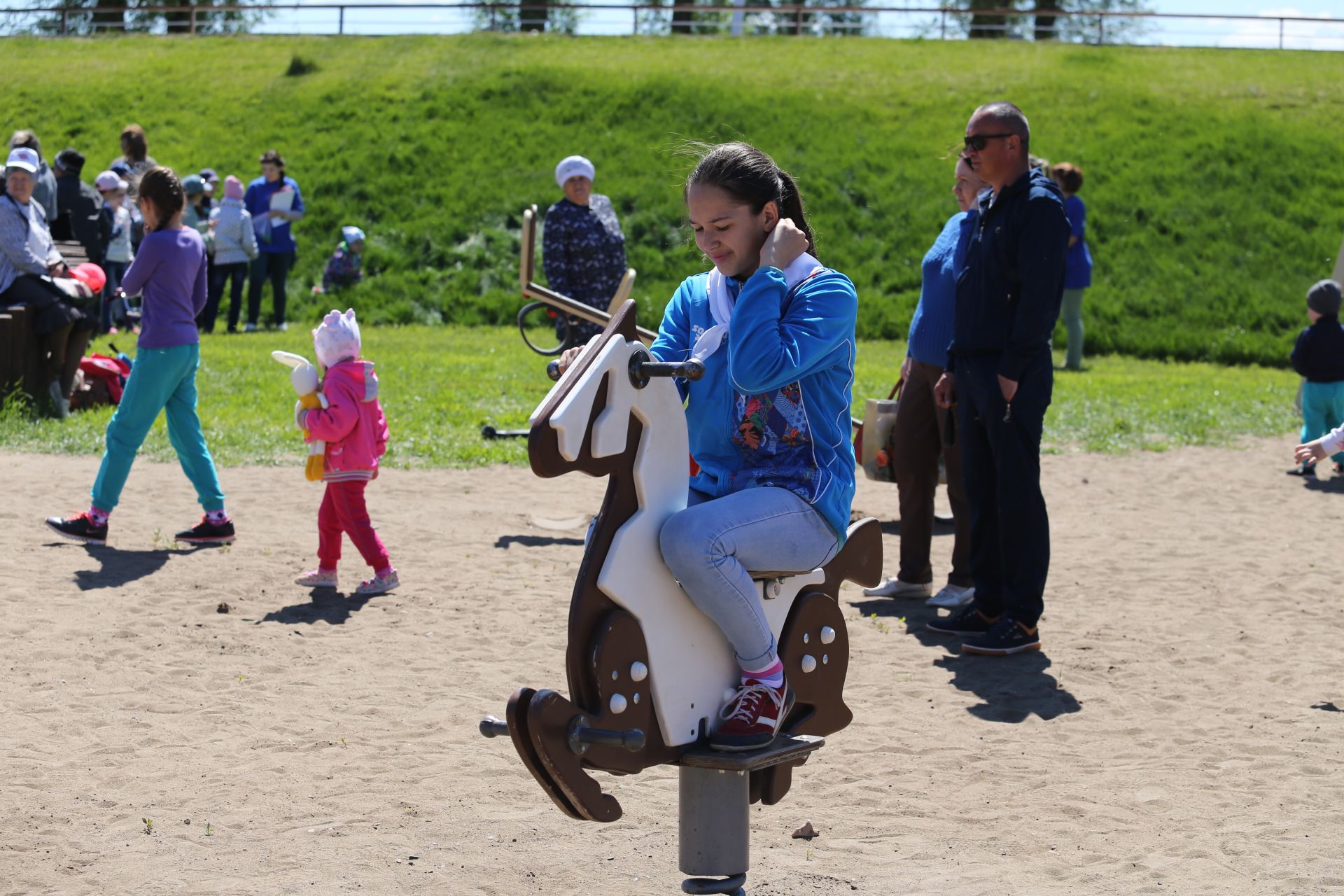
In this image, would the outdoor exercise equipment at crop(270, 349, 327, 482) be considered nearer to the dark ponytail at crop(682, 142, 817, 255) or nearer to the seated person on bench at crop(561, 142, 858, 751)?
the seated person on bench at crop(561, 142, 858, 751)

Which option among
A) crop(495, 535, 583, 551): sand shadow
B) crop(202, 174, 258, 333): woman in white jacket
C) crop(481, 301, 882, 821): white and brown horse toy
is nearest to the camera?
crop(481, 301, 882, 821): white and brown horse toy

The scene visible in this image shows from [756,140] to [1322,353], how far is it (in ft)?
51.7

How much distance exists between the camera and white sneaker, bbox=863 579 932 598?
7.14 meters

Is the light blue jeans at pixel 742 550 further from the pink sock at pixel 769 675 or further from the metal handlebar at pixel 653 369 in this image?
the metal handlebar at pixel 653 369

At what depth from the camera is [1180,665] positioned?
6043 millimetres

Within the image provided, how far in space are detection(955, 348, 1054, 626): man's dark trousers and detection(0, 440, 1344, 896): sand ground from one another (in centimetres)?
38

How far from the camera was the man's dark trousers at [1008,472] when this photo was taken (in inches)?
231

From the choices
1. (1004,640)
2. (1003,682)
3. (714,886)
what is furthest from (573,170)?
(714,886)

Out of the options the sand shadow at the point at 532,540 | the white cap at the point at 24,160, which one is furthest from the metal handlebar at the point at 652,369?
the white cap at the point at 24,160

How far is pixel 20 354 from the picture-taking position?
10641 mm

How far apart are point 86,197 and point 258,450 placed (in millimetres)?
6428

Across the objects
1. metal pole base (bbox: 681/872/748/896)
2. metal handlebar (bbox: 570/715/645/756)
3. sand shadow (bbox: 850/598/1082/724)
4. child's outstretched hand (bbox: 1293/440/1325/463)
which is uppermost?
child's outstretched hand (bbox: 1293/440/1325/463)

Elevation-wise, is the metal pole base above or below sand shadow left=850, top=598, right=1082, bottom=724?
above

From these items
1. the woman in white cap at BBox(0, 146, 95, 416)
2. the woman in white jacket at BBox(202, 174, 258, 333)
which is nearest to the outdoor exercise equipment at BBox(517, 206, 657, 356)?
the woman in white cap at BBox(0, 146, 95, 416)
